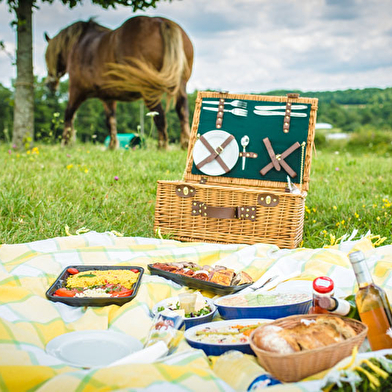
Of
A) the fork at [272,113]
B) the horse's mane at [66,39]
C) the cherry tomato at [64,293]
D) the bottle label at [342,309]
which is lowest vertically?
the cherry tomato at [64,293]

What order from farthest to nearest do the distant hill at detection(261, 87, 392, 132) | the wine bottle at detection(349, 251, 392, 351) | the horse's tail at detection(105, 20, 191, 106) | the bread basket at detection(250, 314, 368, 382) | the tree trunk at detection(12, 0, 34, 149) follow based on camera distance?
the distant hill at detection(261, 87, 392, 132), the tree trunk at detection(12, 0, 34, 149), the horse's tail at detection(105, 20, 191, 106), the wine bottle at detection(349, 251, 392, 351), the bread basket at detection(250, 314, 368, 382)

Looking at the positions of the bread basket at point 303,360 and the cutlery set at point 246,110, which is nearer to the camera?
the bread basket at point 303,360

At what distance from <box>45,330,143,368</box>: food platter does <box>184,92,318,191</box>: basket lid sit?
179 cm

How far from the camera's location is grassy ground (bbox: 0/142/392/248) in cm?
276

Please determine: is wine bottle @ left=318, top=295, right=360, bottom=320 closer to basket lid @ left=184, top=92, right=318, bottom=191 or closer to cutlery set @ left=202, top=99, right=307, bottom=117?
basket lid @ left=184, top=92, right=318, bottom=191

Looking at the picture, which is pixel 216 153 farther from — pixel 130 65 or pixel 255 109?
pixel 130 65

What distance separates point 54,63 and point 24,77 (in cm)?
140

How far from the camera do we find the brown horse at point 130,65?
18.3 feet

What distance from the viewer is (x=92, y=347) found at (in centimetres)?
130

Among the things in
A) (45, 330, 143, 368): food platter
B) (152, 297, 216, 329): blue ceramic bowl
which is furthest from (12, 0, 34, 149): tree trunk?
(45, 330, 143, 368): food platter

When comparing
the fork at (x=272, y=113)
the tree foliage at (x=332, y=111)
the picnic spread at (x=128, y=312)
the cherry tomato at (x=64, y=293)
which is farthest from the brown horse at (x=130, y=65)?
the cherry tomato at (x=64, y=293)

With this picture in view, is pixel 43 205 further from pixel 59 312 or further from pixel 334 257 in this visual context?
pixel 334 257

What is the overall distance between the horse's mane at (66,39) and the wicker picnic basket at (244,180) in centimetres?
401

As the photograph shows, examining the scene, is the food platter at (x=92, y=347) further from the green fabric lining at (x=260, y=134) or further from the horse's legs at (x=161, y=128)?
the horse's legs at (x=161, y=128)
